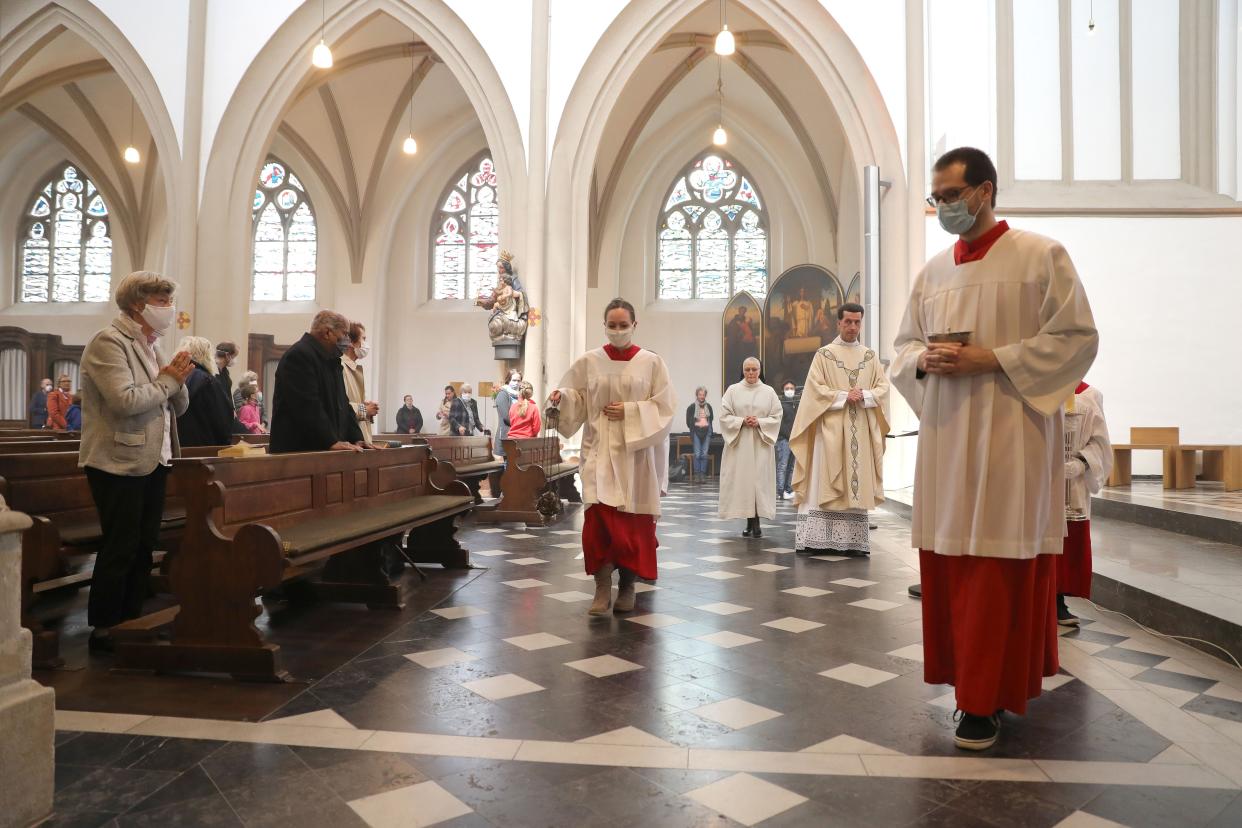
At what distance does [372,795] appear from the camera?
221 cm

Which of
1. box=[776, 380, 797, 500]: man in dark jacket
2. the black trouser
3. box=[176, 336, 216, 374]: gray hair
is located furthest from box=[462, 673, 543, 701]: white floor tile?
box=[776, 380, 797, 500]: man in dark jacket

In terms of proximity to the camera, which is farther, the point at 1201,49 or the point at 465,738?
the point at 1201,49

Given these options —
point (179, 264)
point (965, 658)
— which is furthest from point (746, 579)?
point (179, 264)

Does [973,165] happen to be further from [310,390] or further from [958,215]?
[310,390]

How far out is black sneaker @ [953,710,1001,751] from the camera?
2.56 meters

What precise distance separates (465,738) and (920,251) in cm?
1007

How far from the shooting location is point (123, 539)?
143 inches

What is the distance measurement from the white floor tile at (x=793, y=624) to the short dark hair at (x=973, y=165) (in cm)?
222

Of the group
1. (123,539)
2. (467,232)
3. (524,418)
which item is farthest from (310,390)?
(467,232)

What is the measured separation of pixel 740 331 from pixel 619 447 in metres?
10.5

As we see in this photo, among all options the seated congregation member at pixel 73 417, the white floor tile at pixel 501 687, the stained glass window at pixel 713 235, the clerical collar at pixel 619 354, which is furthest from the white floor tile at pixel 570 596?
the stained glass window at pixel 713 235

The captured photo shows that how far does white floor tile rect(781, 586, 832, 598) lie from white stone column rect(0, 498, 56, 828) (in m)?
3.74

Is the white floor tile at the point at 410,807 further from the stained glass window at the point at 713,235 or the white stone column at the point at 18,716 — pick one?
the stained glass window at the point at 713,235

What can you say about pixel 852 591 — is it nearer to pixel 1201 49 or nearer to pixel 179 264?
pixel 1201 49
